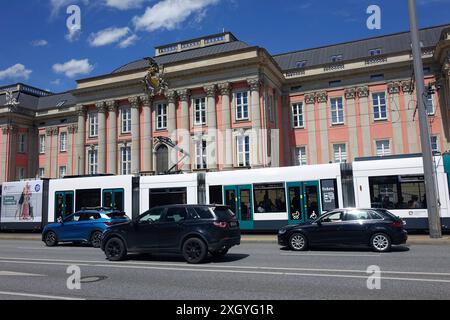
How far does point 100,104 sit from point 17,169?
1752 centimetres

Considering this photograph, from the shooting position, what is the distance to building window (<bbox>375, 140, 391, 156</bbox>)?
36781mm

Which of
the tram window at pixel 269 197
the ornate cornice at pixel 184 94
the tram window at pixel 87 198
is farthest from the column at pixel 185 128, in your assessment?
the tram window at pixel 269 197

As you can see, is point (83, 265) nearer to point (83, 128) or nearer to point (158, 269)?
point (158, 269)

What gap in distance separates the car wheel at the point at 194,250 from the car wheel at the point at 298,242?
409cm

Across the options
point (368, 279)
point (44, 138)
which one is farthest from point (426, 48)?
point (44, 138)

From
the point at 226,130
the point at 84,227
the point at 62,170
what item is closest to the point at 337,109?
the point at 226,130

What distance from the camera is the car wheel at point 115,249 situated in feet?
39.9

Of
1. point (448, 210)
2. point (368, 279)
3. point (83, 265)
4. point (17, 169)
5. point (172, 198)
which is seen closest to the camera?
point (368, 279)

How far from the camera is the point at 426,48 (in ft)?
116

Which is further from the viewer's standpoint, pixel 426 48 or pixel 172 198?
pixel 426 48

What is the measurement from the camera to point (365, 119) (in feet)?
123

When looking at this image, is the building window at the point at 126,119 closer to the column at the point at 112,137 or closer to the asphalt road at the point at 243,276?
the column at the point at 112,137

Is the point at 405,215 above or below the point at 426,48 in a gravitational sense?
below

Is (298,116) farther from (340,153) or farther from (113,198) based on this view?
(113,198)
